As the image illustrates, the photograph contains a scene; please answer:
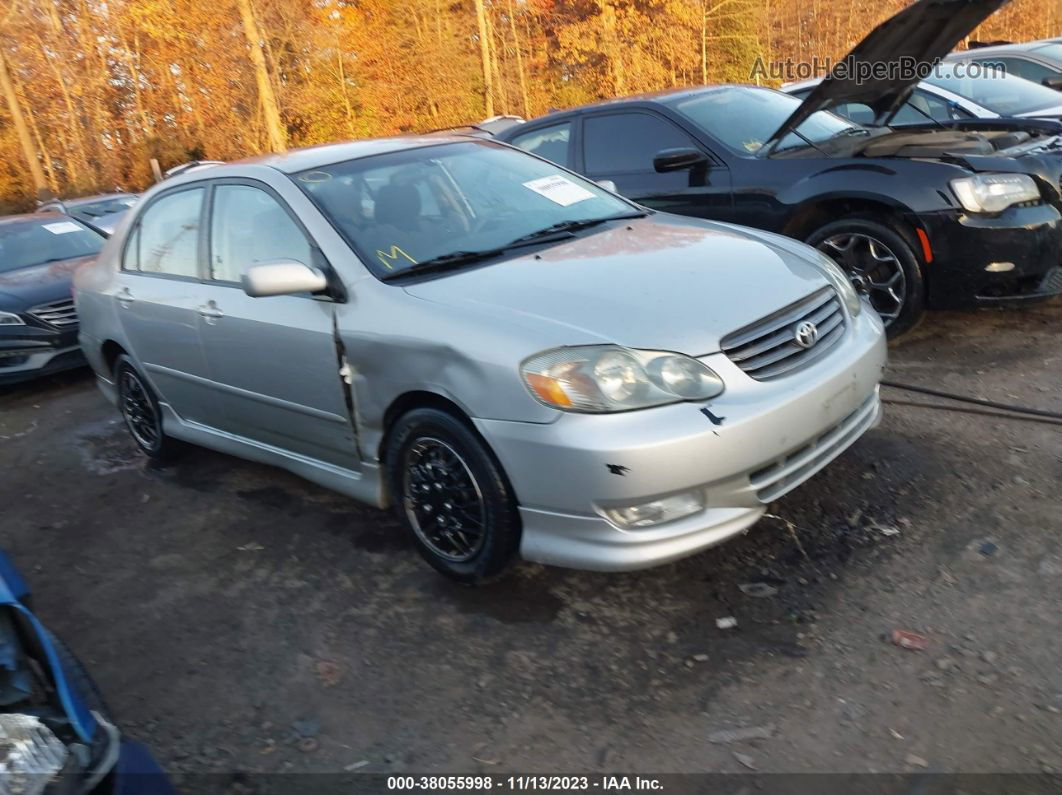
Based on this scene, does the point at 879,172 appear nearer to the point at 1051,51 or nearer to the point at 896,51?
the point at 896,51

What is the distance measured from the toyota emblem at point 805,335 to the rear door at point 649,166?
2.81 meters

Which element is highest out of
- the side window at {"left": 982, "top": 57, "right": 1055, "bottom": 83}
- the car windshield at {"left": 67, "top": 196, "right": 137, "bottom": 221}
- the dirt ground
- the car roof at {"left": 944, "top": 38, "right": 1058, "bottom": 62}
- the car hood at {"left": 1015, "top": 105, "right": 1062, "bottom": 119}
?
the car roof at {"left": 944, "top": 38, "right": 1058, "bottom": 62}

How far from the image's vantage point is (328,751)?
9.05 feet

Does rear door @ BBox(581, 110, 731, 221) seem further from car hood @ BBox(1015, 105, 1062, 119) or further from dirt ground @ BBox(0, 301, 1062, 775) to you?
car hood @ BBox(1015, 105, 1062, 119)

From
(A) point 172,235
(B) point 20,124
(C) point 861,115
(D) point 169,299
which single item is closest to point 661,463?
(D) point 169,299

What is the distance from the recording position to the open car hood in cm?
526

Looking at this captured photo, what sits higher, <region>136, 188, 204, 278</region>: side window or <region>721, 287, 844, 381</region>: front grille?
<region>136, 188, 204, 278</region>: side window

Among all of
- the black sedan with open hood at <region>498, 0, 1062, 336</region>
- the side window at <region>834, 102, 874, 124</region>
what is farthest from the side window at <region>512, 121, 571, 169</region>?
the side window at <region>834, 102, 874, 124</region>

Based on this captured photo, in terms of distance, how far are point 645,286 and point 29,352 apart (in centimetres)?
605

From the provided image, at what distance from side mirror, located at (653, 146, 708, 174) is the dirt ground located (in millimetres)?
2110

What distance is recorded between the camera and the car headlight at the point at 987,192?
16.6 ft

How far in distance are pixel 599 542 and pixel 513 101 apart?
35066mm

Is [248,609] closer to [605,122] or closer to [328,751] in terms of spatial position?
[328,751]

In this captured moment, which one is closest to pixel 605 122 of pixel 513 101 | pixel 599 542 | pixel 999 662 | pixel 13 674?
pixel 599 542
